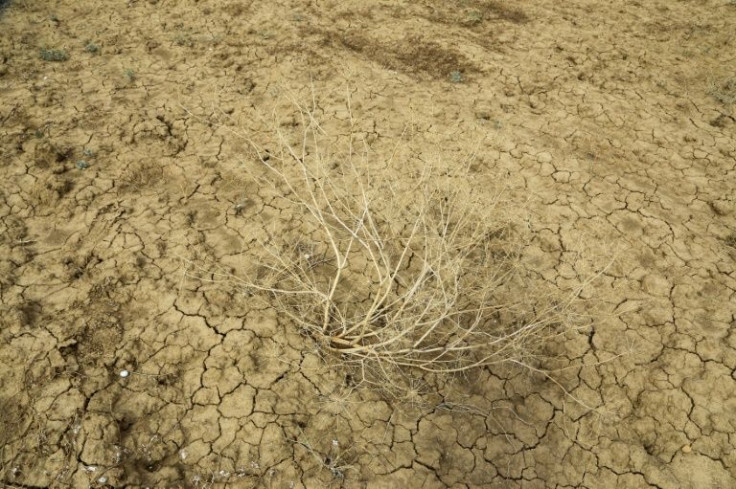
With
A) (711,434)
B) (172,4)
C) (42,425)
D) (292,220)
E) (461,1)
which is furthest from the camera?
(461,1)

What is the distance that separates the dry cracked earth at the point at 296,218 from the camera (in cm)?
246

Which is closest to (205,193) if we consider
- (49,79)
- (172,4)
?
(49,79)

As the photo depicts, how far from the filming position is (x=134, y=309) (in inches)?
114

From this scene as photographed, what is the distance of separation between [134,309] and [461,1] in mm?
5615

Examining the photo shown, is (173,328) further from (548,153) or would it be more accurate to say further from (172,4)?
(172,4)

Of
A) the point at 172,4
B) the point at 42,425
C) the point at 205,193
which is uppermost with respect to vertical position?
the point at 172,4

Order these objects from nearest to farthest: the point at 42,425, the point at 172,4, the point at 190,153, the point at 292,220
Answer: the point at 42,425 → the point at 292,220 → the point at 190,153 → the point at 172,4

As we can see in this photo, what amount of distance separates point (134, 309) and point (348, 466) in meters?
1.66

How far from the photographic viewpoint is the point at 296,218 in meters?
3.56

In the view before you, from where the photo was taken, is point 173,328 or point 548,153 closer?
point 173,328

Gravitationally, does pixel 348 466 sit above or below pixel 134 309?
below

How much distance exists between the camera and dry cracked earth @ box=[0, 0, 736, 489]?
2.46 metres

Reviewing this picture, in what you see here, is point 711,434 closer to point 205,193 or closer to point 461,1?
point 205,193

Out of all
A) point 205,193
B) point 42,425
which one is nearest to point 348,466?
point 42,425
